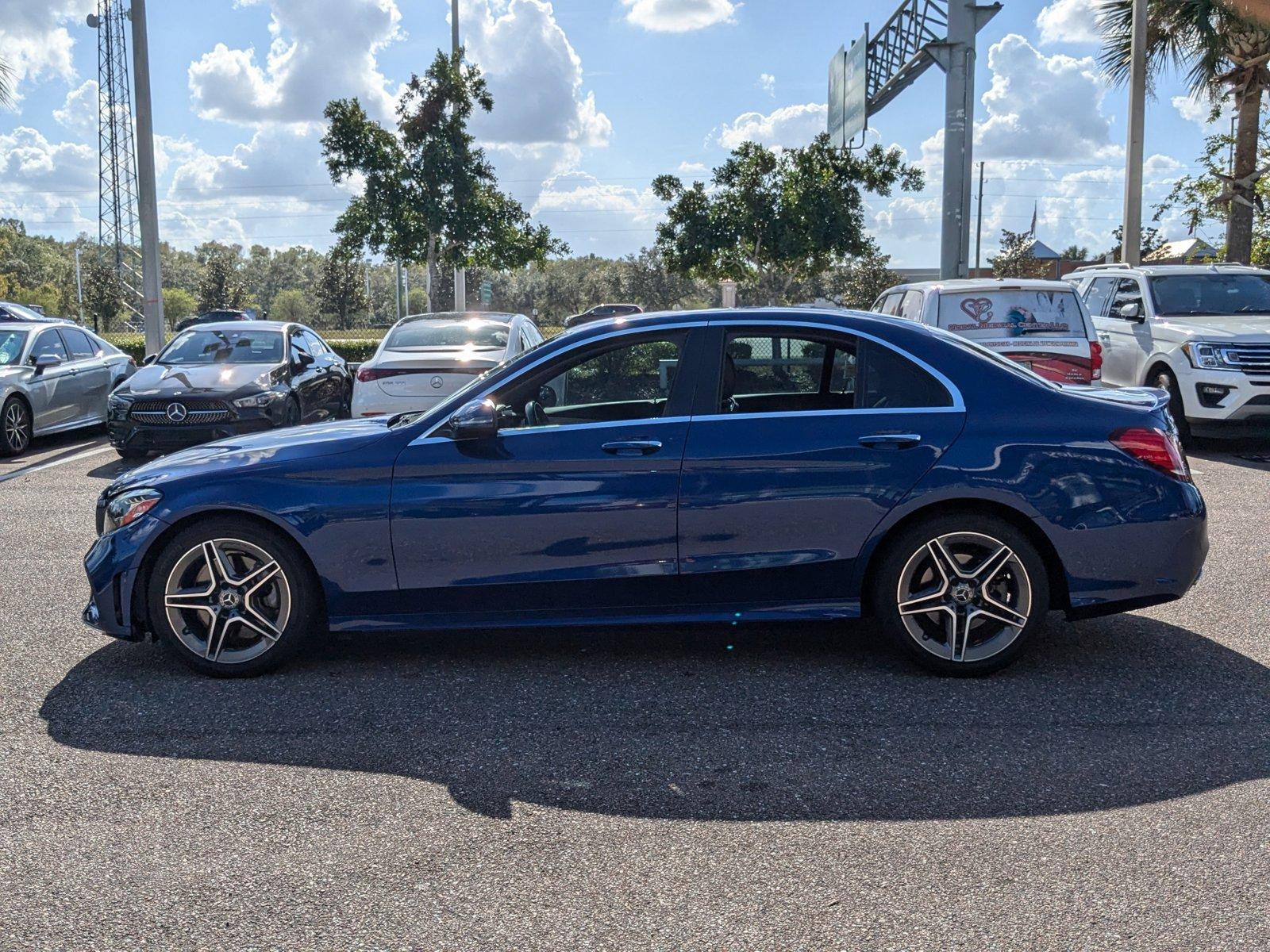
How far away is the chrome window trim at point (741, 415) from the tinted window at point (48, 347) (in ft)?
36.5

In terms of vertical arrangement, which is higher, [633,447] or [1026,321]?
[1026,321]

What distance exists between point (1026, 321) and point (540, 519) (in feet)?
25.6

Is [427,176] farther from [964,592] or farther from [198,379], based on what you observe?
[964,592]

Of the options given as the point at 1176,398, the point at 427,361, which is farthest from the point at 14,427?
the point at 1176,398

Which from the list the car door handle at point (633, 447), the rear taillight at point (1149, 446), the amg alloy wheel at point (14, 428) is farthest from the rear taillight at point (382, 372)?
→ the rear taillight at point (1149, 446)

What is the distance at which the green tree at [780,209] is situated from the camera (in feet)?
136

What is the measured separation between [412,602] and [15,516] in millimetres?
5952

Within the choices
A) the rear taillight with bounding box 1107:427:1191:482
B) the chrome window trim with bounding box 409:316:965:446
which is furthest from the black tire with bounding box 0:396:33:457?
the rear taillight with bounding box 1107:427:1191:482

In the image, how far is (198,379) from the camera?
43.1 feet

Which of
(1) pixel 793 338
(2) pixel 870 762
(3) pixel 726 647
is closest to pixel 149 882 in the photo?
(2) pixel 870 762

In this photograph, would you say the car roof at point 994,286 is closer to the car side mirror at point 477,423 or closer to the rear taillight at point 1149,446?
the rear taillight at point 1149,446

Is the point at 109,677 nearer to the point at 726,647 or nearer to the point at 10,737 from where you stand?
the point at 10,737

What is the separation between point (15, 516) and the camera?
32.6 feet

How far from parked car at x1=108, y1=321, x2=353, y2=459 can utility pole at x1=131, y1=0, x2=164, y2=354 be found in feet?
22.1
